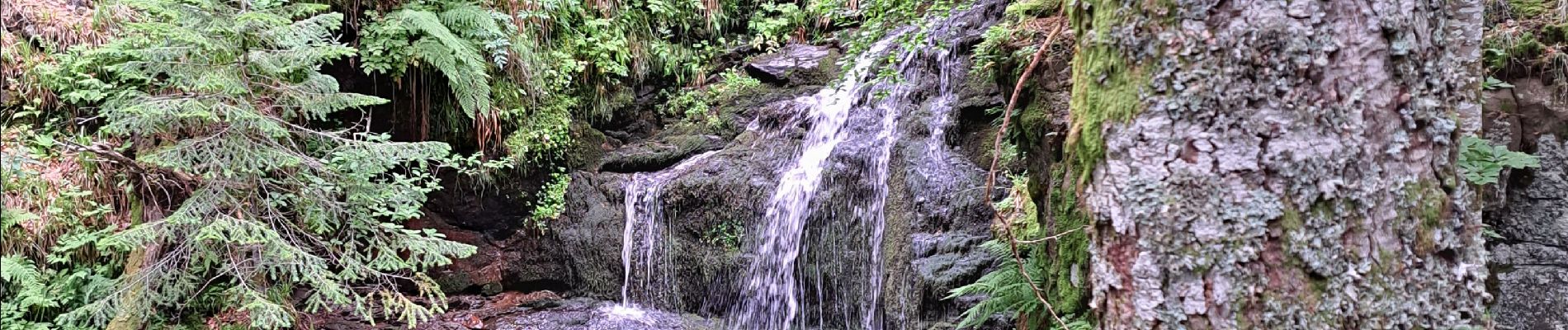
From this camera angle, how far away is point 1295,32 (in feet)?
5.11

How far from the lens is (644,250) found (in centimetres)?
656

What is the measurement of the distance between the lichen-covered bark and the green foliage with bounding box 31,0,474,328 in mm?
3595

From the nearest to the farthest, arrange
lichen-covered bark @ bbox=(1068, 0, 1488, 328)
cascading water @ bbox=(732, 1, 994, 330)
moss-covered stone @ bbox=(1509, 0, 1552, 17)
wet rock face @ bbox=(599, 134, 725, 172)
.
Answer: lichen-covered bark @ bbox=(1068, 0, 1488, 328) < moss-covered stone @ bbox=(1509, 0, 1552, 17) < cascading water @ bbox=(732, 1, 994, 330) < wet rock face @ bbox=(599, 134, 725, 172)

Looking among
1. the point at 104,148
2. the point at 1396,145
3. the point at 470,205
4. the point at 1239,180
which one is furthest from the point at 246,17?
the point at 1396,145

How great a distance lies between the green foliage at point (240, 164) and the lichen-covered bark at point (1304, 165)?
142 inches

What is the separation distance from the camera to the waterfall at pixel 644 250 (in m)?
6.51

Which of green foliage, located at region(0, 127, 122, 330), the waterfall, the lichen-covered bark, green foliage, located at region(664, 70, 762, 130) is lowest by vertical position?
the waterfall

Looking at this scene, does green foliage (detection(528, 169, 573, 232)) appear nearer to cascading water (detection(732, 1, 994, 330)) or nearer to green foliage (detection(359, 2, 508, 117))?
green foliage (detection(359, 2, 508, 117))

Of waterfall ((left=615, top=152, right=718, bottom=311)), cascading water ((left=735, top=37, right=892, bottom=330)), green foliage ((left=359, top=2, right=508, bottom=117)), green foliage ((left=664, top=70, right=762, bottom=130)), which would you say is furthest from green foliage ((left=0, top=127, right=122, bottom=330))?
green foliage ((left=664, top=70, right=762, bottom=130))

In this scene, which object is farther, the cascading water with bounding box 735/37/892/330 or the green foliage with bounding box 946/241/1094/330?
the cascading water with bounding box 735/37/892/330

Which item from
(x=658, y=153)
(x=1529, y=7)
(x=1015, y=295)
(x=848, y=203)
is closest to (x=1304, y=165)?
(x=1015, y=295)

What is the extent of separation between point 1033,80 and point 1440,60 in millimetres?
1577

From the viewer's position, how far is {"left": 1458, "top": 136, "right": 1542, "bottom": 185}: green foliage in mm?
2713

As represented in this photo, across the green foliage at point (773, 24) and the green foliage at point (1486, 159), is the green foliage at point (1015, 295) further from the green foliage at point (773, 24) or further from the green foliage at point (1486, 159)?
the green foliage at point (773, 24)
